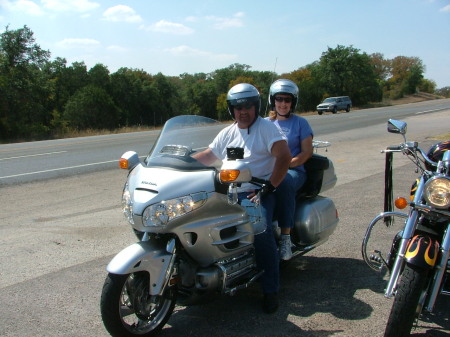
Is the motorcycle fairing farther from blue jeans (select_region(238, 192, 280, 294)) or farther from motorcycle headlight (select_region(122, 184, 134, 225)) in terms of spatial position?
blue jeans (select_region(238, 192, 280, 294))

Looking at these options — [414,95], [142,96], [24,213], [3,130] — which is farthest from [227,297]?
[414,95]

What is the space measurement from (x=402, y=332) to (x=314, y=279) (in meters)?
1.68

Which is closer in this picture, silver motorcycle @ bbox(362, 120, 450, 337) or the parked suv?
silver motorcycle @ bbox(362, 120, 450, 337)

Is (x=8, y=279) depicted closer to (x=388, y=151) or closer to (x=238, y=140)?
(x=238, y=140)

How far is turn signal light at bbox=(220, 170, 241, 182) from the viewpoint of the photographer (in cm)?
324

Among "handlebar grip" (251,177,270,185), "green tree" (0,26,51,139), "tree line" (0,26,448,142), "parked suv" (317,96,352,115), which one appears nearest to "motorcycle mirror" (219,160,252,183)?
"handlebar grip" (251,177,270,185)

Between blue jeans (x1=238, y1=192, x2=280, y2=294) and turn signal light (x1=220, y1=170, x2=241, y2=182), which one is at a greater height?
turn signal light (x1=220, y1=170, x2=241, y2=182)

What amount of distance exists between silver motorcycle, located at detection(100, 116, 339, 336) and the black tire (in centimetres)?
118

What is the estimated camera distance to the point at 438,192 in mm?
3141

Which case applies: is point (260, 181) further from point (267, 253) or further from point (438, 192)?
point (438, 192)

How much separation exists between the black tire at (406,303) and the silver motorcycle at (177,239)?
1175mm

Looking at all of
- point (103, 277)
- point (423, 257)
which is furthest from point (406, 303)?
point (103, 277)

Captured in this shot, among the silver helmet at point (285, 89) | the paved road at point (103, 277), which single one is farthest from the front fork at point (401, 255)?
the silver helmet at point (285, 89)

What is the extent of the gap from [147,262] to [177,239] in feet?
0.99
